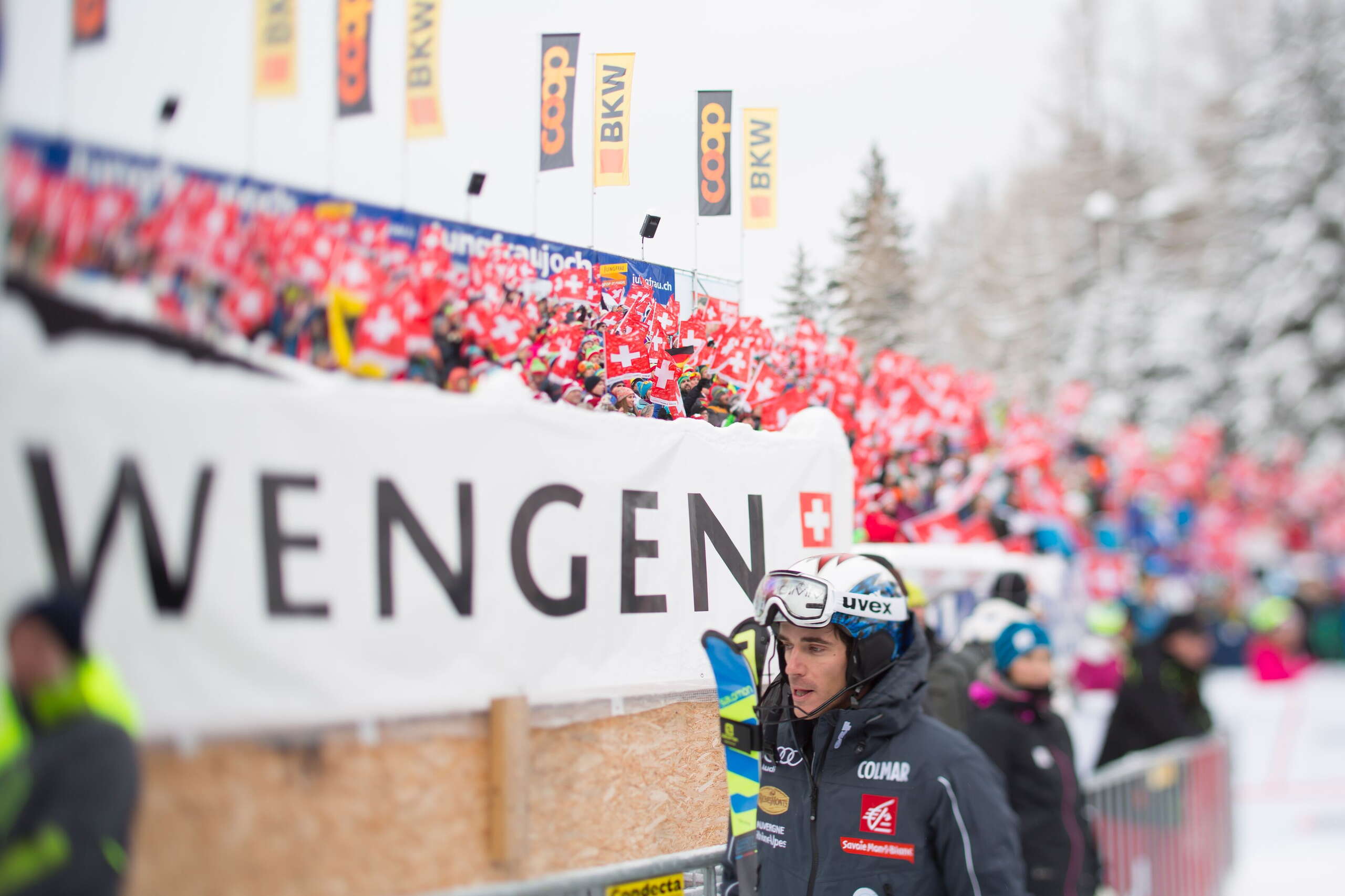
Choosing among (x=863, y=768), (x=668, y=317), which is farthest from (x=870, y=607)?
(x=668, y=317)

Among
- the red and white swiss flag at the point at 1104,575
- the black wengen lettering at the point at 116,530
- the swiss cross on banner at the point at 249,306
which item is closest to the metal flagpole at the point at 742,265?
the swiss cross on banner at the point at 249,306

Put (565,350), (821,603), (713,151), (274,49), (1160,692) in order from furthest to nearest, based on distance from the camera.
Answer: (1160,692), (713,151), (565,350), (821,603), (274,49)

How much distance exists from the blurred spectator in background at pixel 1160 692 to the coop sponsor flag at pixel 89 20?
7.30 metres

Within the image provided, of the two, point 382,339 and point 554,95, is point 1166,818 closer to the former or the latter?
point 554,95

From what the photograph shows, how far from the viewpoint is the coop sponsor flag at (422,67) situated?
3533mm

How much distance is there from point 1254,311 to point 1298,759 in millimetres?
18653

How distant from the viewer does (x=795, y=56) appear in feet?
17.6

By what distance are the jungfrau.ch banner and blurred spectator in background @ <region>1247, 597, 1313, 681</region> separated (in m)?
20.3

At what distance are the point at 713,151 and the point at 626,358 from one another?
124 centimetres

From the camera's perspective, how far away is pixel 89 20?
8.19 feet

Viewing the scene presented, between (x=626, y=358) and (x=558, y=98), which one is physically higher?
(x=558, y=98)

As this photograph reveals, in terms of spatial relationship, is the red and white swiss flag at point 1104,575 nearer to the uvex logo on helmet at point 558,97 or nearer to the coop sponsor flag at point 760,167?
the coop sponsor flag at point 760,167

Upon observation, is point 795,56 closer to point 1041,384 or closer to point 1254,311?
point 1041,384

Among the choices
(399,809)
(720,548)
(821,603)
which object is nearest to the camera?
(399,809)
